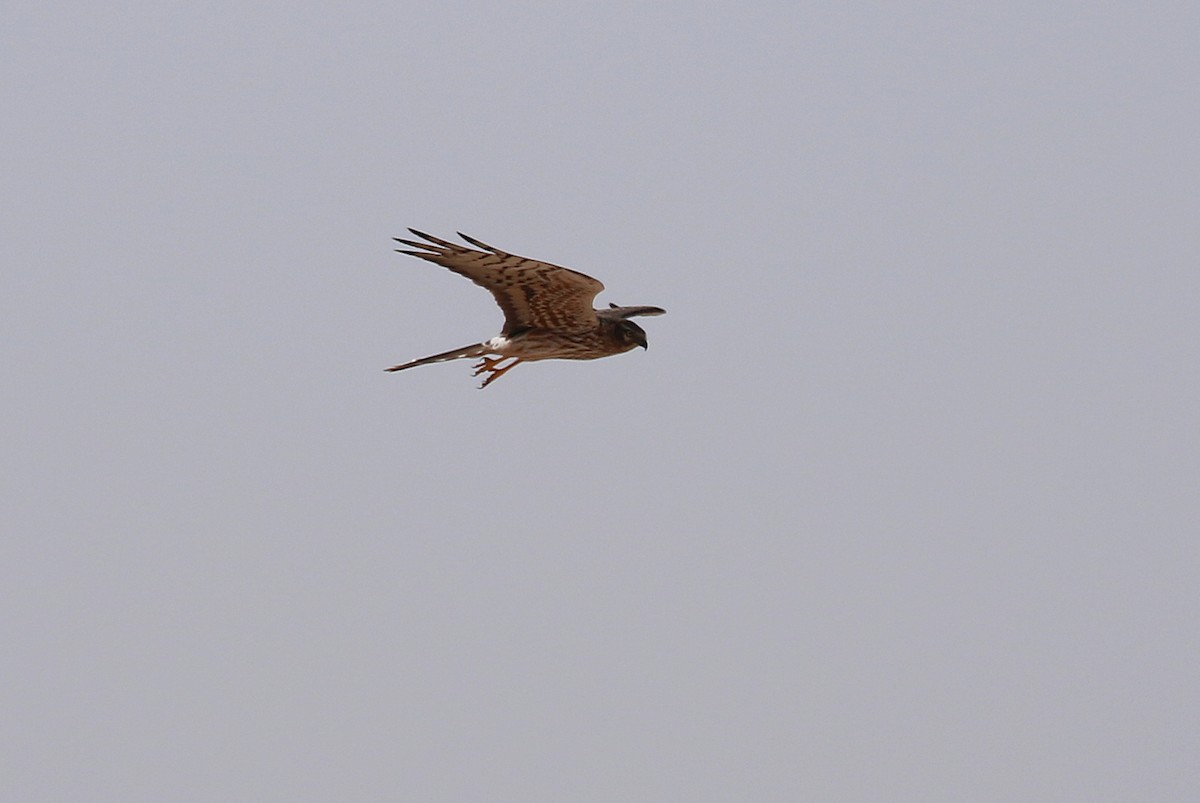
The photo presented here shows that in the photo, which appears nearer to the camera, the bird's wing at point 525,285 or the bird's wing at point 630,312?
the bird's wing at point 525,285

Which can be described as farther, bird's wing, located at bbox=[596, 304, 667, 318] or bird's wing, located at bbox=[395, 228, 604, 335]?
bird's wing, located at bbox=[596, 304, 667, 318]

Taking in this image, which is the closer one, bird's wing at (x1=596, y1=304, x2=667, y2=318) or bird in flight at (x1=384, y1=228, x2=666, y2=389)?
bird in flight at (x1=384, y1=228, x2=666, y2=389)

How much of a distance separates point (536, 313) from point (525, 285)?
0.72 metres

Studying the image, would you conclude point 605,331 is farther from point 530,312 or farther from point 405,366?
point 405,366

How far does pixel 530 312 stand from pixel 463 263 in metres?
1.60

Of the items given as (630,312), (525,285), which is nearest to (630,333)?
(630,312)

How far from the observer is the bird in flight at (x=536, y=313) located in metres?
19.5

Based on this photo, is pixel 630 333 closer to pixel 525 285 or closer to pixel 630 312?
pixel 630 312

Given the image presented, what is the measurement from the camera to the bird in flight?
64.1 ft

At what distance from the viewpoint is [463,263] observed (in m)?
19.6

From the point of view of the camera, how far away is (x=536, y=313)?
21.0 meters

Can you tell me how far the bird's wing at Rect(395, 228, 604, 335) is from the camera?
19.3m

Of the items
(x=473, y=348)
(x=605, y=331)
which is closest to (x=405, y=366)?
(x=473, y=348)

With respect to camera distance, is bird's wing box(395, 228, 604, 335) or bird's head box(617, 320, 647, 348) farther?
bird's head box(617, 320, 647, 348)
